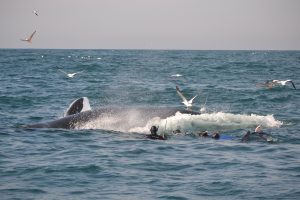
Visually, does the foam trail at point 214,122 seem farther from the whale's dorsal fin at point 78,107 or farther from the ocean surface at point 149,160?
the whale's dorsal fin at point 78,107

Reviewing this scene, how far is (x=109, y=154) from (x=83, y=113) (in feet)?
14.4

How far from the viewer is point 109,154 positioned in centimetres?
1541

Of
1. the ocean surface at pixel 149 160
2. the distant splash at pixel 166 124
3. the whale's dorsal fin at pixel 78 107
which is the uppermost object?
the whale's dorsal fin at pixel 78 107

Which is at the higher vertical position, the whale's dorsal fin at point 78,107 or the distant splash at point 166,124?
the whale's dorsal fin at point 78,107

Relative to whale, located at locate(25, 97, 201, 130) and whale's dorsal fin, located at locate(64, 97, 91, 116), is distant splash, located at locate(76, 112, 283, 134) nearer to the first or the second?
whale, located at locate(25, 97, 201, 130)

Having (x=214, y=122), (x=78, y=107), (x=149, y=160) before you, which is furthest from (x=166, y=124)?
(x=149, y=160)

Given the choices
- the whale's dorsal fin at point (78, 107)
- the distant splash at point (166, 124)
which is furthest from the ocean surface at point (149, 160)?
the whale's dorsal fin at point (78, 107)

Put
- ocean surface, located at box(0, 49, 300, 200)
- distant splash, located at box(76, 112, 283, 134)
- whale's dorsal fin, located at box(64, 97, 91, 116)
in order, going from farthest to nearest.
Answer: whale's dorsal fin, located at box(64, 97, 91, 116) → distant splash, located at box(76, 112, 283, 134) → ocean surface, located at box(0, 49, 300, 200)

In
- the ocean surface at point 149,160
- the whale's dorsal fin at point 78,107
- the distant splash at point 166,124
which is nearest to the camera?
the ocean surface at point 149,160

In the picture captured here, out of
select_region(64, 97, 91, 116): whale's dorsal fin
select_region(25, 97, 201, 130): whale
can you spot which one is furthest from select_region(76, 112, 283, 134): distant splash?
select_region(64, 97, 91, 116): whale's dorsal fin

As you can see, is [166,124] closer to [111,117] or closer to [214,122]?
[111,117]

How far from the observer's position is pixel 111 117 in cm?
1938

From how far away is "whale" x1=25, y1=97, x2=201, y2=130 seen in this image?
62.3 feet

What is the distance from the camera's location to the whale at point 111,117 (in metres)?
19.0
